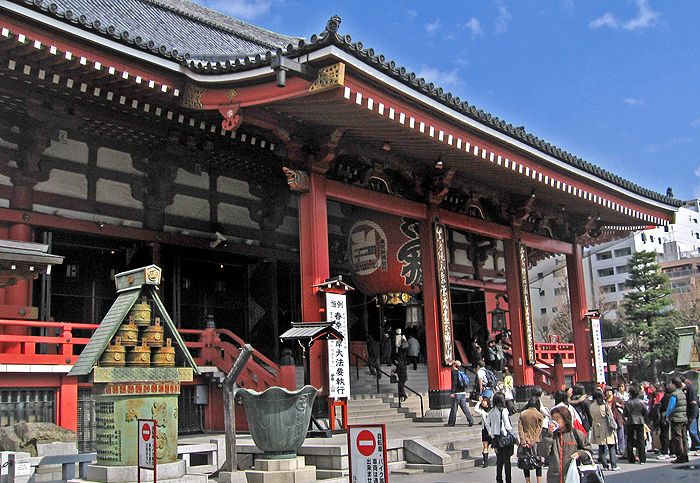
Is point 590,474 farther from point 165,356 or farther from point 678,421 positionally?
point 678,421

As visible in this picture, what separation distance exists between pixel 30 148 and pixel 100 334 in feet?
20.3

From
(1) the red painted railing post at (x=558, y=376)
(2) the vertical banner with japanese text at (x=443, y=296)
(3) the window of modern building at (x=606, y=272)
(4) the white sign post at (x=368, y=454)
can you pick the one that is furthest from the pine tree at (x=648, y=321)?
(4) the white sign post at (x=368, y=454)

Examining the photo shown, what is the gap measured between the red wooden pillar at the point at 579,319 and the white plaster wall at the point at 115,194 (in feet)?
47.2

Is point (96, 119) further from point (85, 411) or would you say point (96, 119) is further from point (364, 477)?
point (364, 477)

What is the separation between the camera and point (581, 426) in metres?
8.95

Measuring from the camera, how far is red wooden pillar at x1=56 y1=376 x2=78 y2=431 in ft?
37.4

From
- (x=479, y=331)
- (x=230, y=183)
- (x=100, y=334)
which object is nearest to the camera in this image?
(x=100, y=334)

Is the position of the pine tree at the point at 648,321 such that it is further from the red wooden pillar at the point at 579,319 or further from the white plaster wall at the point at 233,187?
the white plaster wall at the point at 233,187

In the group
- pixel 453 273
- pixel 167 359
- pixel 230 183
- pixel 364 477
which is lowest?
pixel 364 477

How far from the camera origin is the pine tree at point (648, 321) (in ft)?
144

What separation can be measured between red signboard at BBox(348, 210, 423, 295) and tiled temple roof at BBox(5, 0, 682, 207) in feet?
11.9

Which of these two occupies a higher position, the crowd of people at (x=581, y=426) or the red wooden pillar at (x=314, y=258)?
the red wooden pillar at (x=314, y=258)

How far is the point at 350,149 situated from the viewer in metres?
15.1

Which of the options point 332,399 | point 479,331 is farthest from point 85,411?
point 479,331
